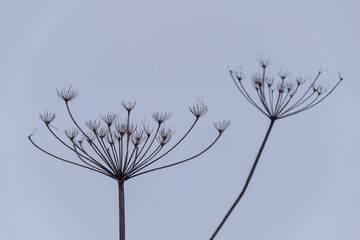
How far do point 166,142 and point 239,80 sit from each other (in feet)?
3.62

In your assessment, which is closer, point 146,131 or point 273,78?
point 146,131

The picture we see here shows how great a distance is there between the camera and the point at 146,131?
4844 millimetres

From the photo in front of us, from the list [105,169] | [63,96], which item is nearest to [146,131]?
[105,169]

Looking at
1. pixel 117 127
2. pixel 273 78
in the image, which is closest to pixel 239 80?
pixel 273 78

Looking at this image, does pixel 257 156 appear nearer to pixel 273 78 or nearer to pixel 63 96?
pixel 273 78

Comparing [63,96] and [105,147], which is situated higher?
[63,96]

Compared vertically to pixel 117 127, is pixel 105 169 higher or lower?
lower

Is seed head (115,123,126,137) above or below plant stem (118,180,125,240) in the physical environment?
above

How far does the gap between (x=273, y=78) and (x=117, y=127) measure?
67.7 inches

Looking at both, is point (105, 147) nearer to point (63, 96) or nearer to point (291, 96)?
point (63, 96)

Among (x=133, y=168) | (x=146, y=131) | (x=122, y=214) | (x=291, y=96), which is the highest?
(x=291, y=96)

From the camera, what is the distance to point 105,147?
4.77 metres

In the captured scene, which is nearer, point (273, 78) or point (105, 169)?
point (105, 169)

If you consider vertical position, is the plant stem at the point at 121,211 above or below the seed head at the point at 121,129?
below
